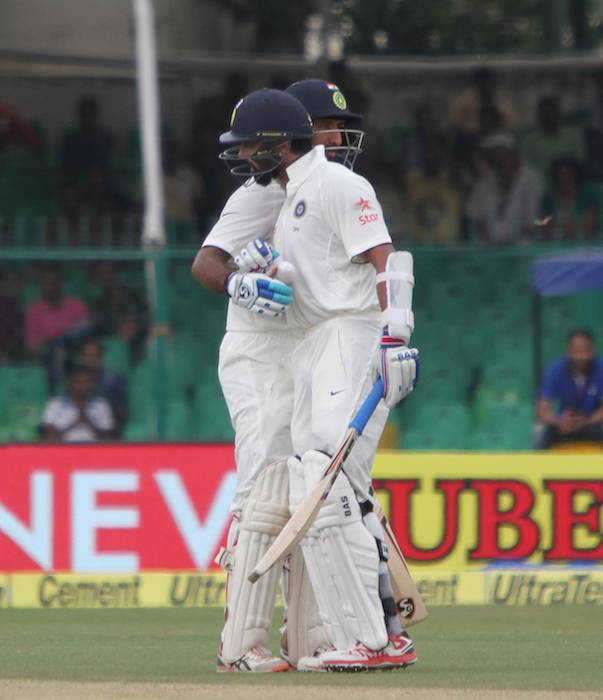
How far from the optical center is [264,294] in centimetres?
594

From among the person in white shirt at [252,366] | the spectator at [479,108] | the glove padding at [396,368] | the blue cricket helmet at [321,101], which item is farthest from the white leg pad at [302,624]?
the spectator at [479,108]

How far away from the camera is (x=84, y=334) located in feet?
38.0

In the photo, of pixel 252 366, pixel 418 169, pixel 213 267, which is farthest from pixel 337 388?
pixel 418 169

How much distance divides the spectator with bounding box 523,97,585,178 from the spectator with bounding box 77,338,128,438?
4551 mm

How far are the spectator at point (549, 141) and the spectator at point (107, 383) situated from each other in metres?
4.55

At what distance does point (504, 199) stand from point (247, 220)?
25.0 feet

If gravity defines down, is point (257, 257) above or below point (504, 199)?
above

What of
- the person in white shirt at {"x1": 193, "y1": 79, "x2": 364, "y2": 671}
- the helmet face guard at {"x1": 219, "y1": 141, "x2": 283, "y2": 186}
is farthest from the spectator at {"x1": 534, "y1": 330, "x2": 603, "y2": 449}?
the helmet face guard at {"x1": 219, "y1": 141, "x2": 283, "y2": 186}

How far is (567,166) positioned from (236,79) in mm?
3063

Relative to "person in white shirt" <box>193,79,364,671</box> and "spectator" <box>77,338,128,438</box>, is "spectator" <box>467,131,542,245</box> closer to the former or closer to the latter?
"spectator" <box>77,338,128,438</box>

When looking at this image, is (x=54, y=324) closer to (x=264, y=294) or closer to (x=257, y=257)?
(x=257, y=257)

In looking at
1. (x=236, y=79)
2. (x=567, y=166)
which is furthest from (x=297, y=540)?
(x=236, y=79)

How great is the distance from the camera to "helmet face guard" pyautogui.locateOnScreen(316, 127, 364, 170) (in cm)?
659

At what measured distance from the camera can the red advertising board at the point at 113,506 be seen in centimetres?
1012
